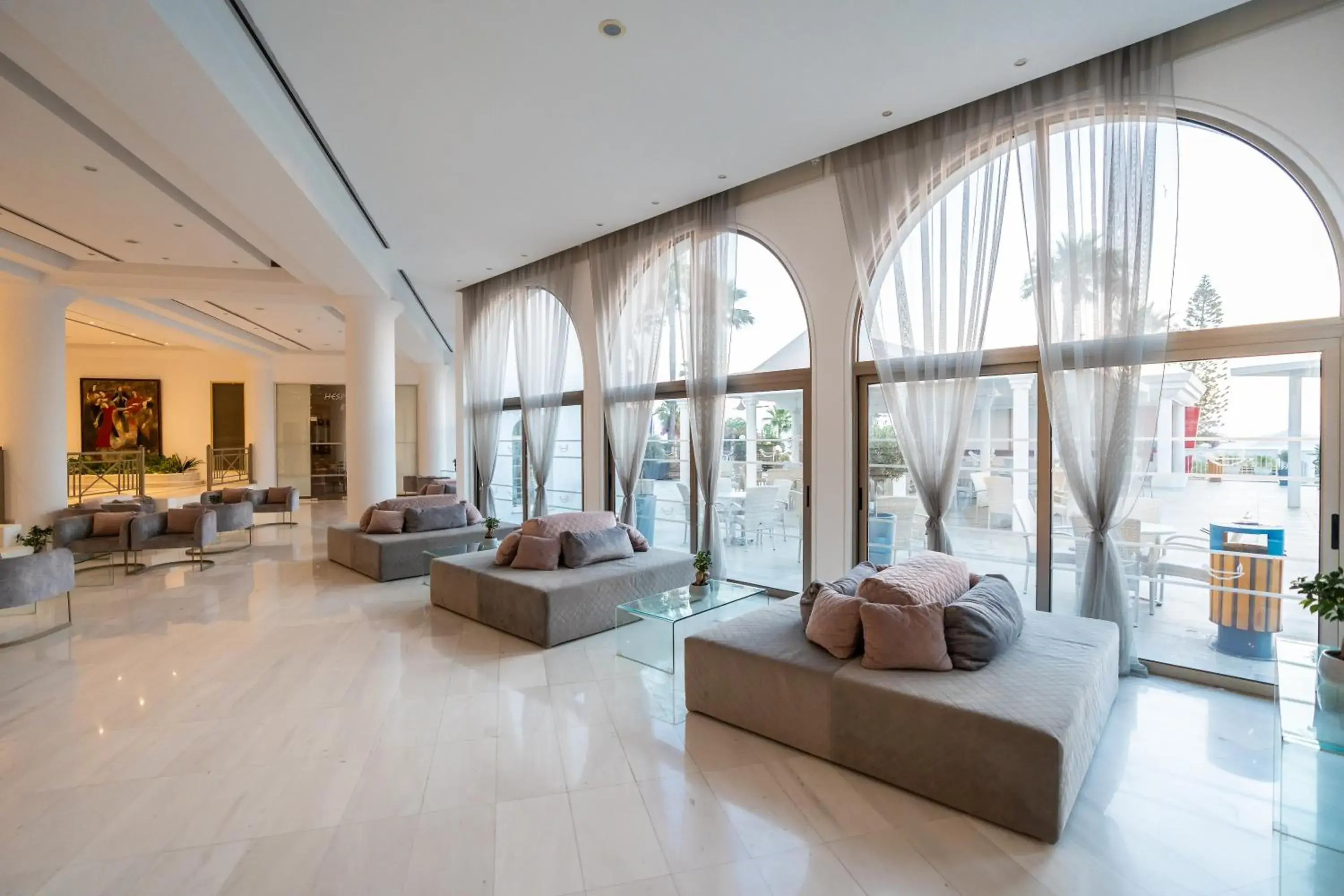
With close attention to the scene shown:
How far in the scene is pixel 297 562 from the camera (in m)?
7.21

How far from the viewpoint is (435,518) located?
6988mm

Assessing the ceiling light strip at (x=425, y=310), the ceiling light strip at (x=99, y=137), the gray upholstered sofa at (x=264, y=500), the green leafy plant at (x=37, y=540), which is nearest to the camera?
the ceiling light strip at (x=99, y=137)

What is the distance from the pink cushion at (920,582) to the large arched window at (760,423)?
1840 millimetres

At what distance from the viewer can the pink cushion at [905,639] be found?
271cm

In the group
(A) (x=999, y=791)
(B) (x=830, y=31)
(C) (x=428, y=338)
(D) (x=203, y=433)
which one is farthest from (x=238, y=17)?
(D) (x=203, y=433)

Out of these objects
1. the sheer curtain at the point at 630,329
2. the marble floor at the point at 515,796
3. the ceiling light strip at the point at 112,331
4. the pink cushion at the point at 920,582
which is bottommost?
the marble floor at the point at 515,796

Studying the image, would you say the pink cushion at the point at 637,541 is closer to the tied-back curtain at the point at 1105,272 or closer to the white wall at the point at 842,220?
the white wall at the point at 842,220

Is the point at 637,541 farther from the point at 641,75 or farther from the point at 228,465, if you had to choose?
the point at 228,465

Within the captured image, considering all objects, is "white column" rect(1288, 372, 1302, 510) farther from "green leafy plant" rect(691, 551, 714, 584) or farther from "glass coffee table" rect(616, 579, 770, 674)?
"green leafy plant" rect(691, 551, 714, 584)

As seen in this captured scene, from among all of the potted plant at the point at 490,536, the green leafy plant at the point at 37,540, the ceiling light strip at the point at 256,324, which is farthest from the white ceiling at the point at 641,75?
the ceiling light strip at the point at 256,324

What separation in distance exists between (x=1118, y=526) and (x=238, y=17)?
575 cm

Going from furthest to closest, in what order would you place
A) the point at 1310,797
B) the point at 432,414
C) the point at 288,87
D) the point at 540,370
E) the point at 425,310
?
the point at 432,414
the point at 425,310
the point at 540,370
the point at 288,87
the point at 1310,797

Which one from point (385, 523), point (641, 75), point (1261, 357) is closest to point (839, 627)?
point (1261, 357)

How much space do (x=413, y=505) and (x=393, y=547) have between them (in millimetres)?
842
